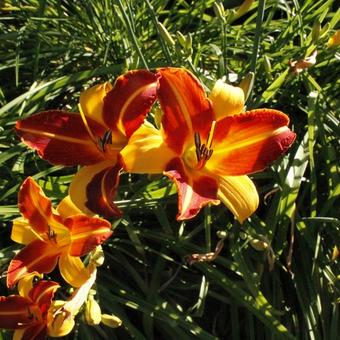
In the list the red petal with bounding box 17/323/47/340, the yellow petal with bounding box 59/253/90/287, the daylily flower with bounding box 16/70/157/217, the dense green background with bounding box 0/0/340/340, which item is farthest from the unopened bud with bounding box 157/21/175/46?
the red petal with bounding box 17/323/47/340

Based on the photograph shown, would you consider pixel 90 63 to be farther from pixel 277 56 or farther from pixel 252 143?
pixel 252 143

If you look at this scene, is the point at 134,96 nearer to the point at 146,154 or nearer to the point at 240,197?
the point at 146,154

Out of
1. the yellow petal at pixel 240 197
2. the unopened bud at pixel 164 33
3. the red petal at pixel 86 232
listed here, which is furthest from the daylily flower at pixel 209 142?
the unopened bud at pixel 164 33

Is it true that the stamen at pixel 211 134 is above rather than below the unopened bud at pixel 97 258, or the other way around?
above

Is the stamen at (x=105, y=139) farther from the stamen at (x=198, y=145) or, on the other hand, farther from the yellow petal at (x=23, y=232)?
the yellow petal at (x=23, y=232)

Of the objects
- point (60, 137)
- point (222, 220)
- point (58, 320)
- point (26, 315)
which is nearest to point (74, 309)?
point (58, 320)

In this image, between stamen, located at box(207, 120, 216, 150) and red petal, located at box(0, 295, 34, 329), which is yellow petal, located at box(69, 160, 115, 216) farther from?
red petal, located at box(0, 295, 34, 329)

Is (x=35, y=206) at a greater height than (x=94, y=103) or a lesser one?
lesser
